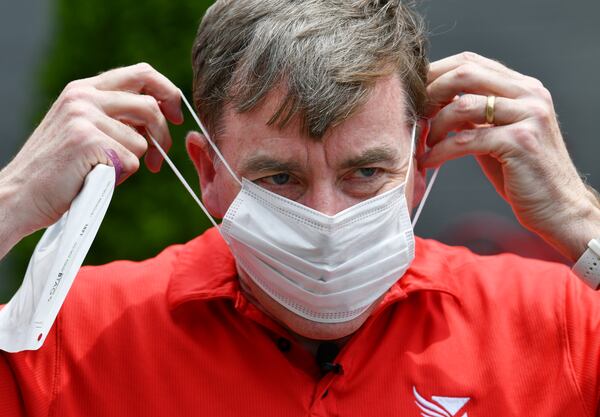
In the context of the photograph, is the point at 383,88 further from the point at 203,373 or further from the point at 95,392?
the point at 95,392

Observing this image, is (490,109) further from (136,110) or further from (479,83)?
(136,110)

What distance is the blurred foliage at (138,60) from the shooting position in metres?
5.60

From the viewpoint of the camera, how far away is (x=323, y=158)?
3.06 meters

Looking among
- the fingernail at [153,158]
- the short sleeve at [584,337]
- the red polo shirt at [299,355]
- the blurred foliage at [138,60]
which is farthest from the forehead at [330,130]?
the blurred foliage at [138,60]

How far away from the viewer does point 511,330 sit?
129 inches

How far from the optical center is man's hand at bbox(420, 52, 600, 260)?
322cm

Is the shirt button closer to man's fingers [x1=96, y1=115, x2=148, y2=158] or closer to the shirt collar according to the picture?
the shirt collar

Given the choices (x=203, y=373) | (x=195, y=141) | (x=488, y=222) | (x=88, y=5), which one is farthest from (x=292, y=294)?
(x=488, y=222)

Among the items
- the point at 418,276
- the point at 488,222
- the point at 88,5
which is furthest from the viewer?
the point at 488,222

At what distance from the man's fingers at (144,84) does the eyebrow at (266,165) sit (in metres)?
0.31

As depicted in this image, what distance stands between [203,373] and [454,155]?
101 cm

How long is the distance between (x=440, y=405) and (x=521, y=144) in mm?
813

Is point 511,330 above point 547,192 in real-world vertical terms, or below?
below

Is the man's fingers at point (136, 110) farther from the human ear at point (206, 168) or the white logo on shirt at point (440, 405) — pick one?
the white logo on shirt at point (440, 405)
